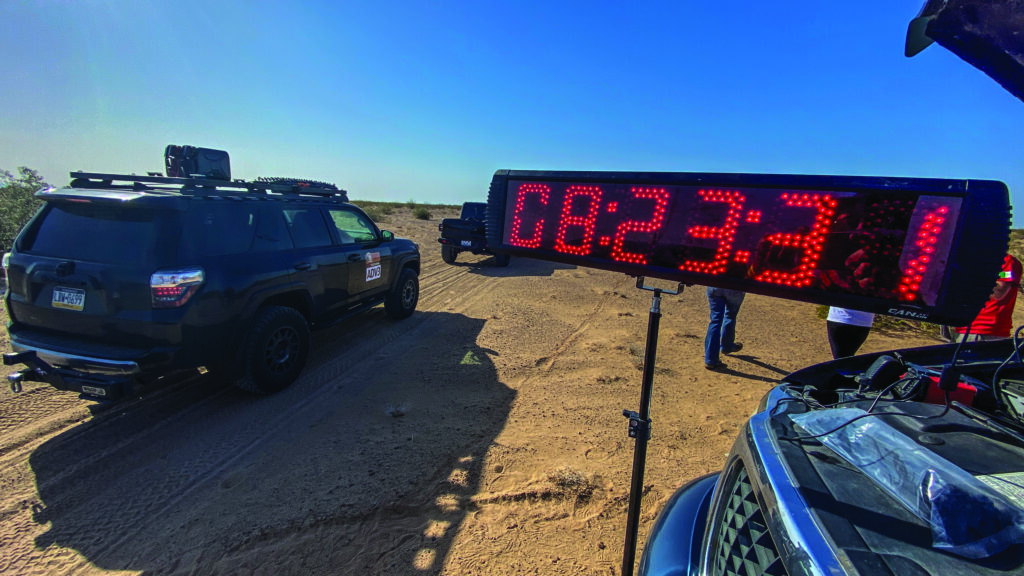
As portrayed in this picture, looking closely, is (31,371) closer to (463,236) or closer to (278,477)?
(278,477)

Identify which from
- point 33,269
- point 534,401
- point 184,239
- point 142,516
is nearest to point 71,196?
point 33,269

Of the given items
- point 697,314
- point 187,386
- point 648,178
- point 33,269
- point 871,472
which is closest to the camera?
point 871,472

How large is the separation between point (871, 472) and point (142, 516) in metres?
3.55

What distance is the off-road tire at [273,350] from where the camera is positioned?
3.84m

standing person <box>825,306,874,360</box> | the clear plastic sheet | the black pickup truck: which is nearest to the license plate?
the clear plastic sheet

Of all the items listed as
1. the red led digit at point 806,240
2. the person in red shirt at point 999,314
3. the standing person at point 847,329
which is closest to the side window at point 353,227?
the red led digit at point 806,240

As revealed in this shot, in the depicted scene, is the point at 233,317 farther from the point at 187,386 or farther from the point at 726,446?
the point at 726,446

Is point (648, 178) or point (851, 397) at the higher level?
point (648, 178)

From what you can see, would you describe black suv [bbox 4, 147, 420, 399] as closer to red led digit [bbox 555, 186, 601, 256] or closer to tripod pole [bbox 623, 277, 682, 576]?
red led digit [bbox 555, 186, 601, 256]

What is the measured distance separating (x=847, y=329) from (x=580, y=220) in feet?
12.5

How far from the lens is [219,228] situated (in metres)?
3.76

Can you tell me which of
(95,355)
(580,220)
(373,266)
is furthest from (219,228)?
(580,220)

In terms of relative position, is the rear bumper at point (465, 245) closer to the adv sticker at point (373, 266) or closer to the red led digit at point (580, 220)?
the adv sticker at point (373, 266)

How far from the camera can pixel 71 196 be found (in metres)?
3.32
